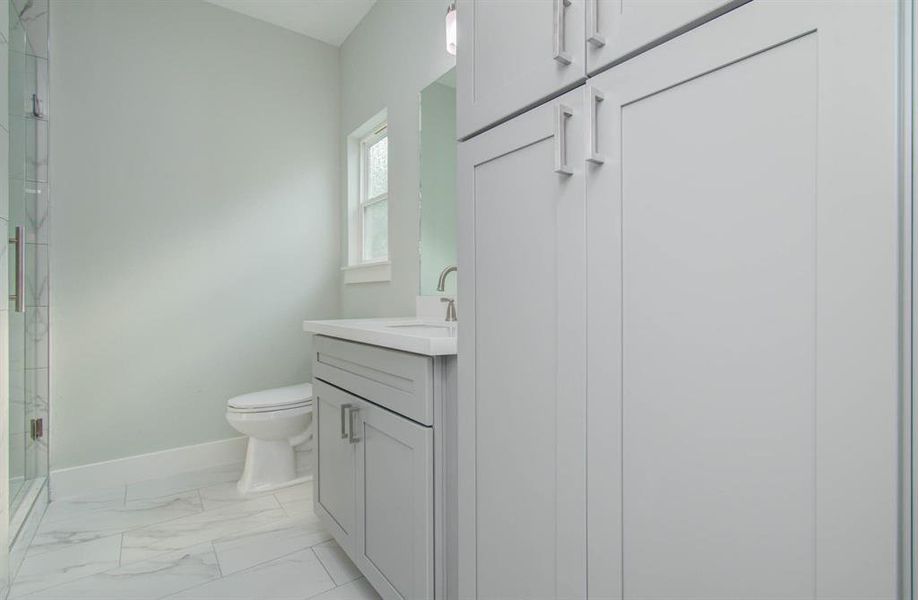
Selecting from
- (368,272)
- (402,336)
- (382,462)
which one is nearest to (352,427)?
(382,462)

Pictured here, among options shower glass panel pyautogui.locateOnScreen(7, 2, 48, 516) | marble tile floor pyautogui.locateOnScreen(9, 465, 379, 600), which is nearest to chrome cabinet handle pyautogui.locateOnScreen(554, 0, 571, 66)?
marble tile floor pyautogui.locateOnScreen(9, 465, 379, 600)

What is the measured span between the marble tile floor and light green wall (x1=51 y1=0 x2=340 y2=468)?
0.41 m

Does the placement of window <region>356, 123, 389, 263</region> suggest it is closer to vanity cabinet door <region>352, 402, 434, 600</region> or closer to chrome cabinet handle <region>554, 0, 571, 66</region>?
vanity cabinet door <region>352, 402, 434, 600</region>

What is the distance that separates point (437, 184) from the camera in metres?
2.11

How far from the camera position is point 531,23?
2.69 ft

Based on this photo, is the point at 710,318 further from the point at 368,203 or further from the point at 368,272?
the point at 368,203

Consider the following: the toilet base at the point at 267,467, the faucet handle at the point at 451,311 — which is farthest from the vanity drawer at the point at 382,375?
the toilet base at the point at 267,467

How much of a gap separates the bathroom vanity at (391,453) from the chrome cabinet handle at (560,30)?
61 cm

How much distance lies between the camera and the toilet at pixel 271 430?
7.36ft

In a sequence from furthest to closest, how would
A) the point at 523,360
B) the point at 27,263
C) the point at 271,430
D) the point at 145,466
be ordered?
the point at 145,466
the point at 271,430
the point at 27,263
the point at 523,360

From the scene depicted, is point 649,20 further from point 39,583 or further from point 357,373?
Result: point 39,583

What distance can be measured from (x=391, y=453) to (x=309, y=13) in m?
2.53

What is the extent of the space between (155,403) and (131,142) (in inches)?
52.8

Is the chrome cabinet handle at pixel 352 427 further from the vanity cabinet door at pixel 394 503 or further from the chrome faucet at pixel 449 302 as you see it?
the chrome faucet at pixel 449 302
